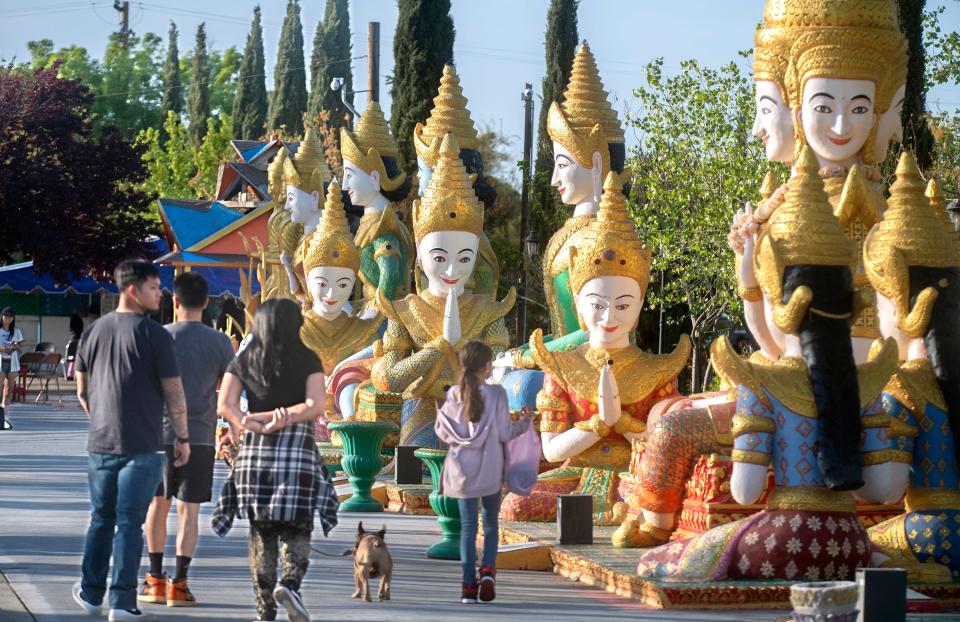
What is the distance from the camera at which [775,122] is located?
1045cm

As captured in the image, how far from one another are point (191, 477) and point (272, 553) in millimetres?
1198

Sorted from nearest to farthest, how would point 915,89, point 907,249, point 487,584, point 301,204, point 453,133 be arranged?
point 487,584 < point 907,249 < point 453,133 < point 915,89 < point 301,204

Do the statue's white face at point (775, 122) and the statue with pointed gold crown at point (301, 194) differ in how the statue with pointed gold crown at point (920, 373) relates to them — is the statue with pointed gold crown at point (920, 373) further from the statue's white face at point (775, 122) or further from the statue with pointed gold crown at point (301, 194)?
the statue with pointed gold crown at point (301, 194)

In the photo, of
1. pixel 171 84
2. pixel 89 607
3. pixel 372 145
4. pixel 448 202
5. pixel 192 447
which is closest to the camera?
pixel 89 607

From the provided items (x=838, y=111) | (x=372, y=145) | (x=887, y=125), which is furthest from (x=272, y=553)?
(x=372, y=145)

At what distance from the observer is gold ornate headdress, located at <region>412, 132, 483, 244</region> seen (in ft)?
46.0

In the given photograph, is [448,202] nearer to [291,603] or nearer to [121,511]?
[121,511]

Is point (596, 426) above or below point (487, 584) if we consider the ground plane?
above

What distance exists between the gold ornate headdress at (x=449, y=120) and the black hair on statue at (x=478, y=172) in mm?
73

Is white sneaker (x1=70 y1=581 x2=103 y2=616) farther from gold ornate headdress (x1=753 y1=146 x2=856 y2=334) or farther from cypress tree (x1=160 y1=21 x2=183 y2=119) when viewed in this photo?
cypress tree (x1=160 y1=21 x2=183 y2=119)

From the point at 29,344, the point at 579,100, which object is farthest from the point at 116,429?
the point at 29,344

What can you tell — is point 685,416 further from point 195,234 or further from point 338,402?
point 195,234

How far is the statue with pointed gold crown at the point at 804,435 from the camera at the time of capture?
8.68 m

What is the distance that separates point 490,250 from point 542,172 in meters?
15.7
